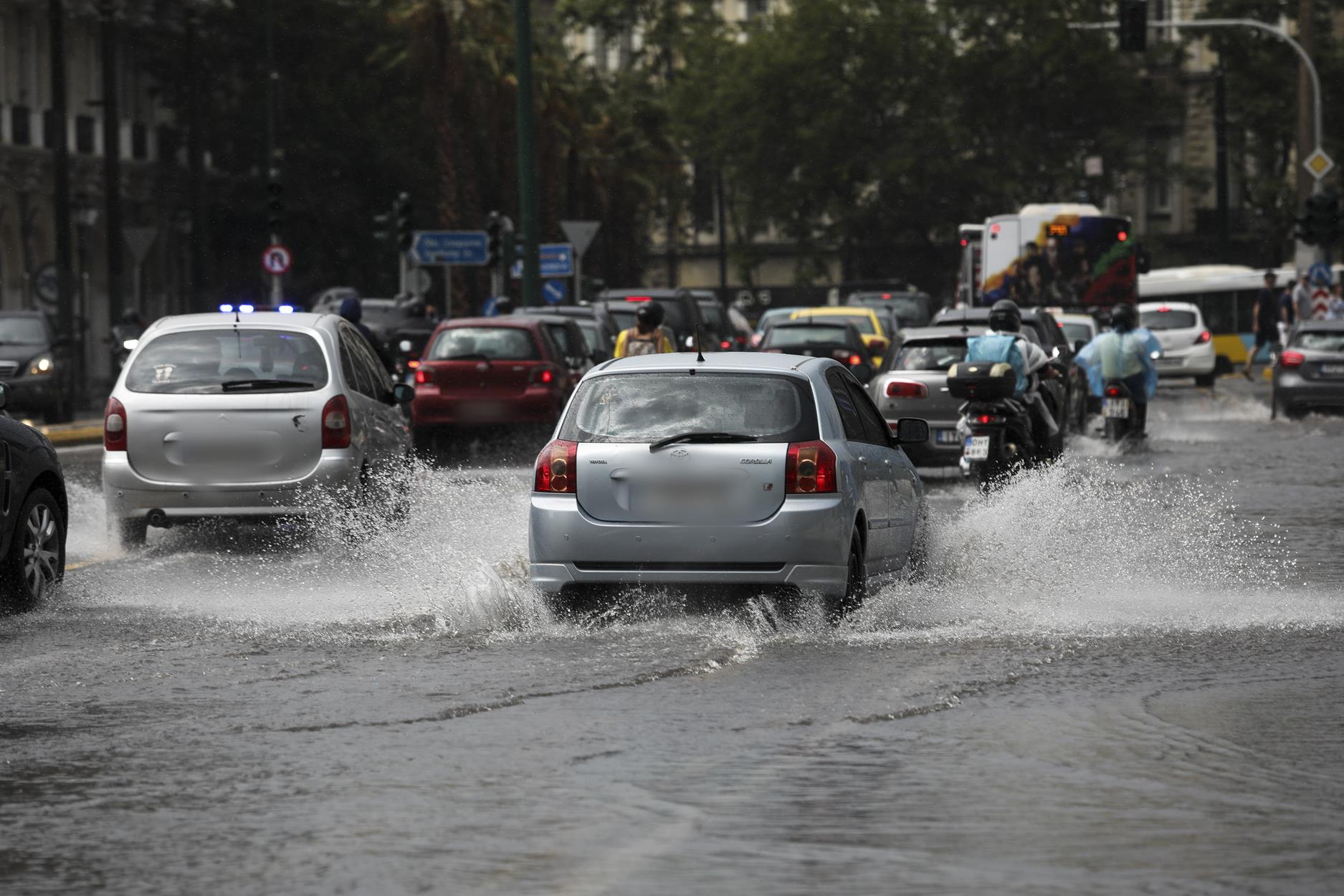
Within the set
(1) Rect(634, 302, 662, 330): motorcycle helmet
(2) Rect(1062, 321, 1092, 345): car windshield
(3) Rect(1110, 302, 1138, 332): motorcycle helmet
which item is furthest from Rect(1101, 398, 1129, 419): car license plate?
(2) Rect(1062, 321, 1092, 345): car windshield

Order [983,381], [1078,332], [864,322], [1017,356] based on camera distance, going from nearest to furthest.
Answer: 1. [983,381]
2. [1017,356]
3. [1078,332]
4. [864,322]

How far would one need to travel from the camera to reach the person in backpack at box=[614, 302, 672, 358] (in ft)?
65.2

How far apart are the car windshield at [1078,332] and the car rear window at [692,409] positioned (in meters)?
23.9

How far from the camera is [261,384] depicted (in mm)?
15562

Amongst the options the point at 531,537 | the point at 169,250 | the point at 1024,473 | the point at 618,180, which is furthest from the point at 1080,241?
the point at 531,537

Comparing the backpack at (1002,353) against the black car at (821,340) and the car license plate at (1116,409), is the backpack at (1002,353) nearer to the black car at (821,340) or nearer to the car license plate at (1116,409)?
the car license plate at (1116,409)

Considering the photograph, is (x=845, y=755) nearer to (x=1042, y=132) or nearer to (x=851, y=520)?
(x=851, y=520)

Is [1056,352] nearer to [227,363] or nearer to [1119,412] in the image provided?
[1119,412]

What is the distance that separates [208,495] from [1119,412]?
43.6ft

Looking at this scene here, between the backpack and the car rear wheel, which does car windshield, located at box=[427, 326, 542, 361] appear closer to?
the backpack

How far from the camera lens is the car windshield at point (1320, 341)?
32.8 m

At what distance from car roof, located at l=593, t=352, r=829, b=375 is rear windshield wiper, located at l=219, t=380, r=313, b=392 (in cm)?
401

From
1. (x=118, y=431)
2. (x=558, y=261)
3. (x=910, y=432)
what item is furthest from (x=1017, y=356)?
(x=558, y=261)

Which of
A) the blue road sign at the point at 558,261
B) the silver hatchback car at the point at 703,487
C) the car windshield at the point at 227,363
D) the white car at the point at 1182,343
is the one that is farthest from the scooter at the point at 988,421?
the white car at the point at 1182,343
